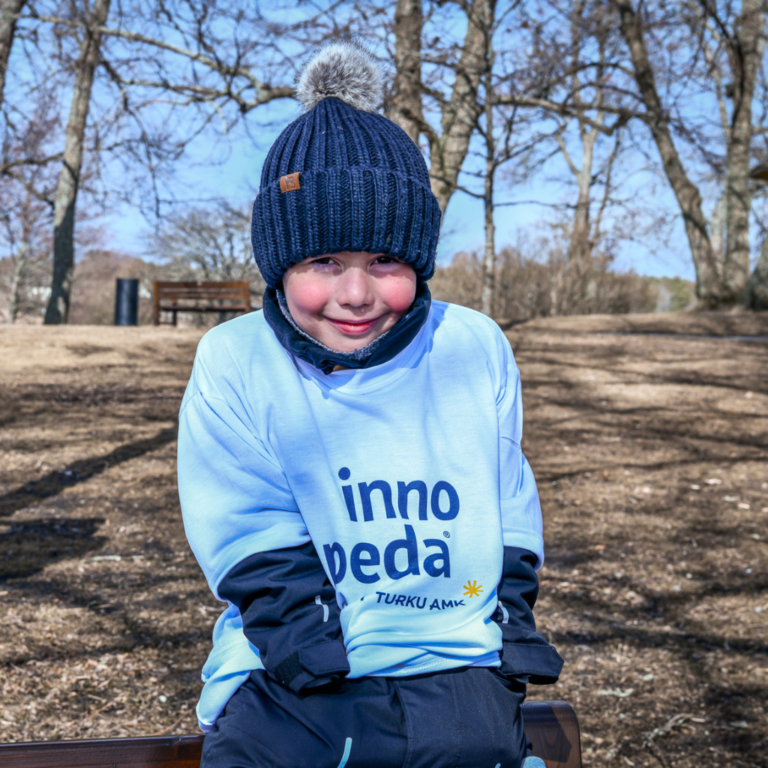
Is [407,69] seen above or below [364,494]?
above

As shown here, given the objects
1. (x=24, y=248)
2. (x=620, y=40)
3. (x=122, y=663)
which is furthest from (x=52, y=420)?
(x=24, y=248)

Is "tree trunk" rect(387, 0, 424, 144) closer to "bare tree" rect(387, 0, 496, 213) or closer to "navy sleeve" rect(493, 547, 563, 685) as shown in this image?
"bare tree" rect(387, 0, 496, 213)

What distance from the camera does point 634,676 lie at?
329cm

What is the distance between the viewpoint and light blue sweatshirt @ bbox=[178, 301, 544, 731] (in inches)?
53.9

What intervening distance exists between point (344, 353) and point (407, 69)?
796cm

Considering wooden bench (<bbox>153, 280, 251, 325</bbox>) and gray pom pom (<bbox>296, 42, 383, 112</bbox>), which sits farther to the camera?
wooden bench (<bbox>153, 280, 251, 325</bbox>)

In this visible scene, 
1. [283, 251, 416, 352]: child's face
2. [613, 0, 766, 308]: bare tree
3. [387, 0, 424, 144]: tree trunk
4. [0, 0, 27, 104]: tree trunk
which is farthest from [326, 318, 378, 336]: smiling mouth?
[613, 0, 766, 308]: bare tree

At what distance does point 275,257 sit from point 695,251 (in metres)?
14.8

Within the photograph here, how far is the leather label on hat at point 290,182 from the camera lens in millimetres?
1516

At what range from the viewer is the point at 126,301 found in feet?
49.8

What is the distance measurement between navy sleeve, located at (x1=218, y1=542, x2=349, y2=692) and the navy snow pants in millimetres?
57

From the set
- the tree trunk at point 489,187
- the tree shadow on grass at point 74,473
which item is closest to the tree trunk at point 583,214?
the tree trunk at point 489,187

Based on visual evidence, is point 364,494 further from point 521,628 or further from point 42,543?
point 42,543

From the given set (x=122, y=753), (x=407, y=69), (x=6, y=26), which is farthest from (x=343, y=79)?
(x=6, y=26)
